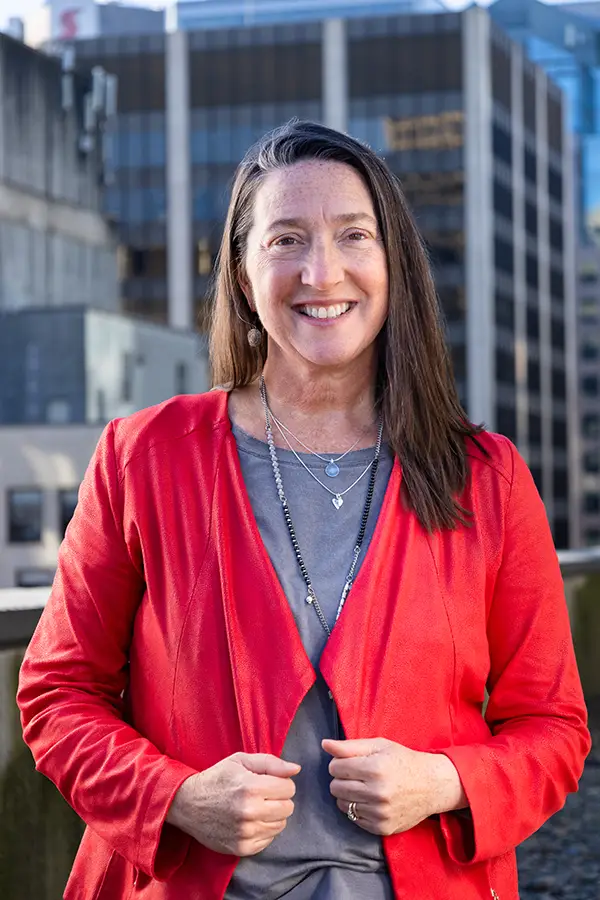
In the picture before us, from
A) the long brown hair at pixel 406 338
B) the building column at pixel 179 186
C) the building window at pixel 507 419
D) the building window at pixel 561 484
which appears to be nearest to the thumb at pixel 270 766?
the long brown hair at pixel 406 338

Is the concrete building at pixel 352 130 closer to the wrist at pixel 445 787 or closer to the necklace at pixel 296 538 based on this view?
the necklace at pixel 296 538

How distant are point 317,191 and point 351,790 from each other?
93cm

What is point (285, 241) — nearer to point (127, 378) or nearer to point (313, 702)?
point (313, 702)

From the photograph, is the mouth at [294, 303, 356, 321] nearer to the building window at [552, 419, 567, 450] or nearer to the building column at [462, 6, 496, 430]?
the building column at [462, 6, 496, 430]

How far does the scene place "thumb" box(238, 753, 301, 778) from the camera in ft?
7.06

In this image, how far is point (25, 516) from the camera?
53844 millimetres

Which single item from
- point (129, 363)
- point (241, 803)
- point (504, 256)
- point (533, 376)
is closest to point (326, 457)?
point (241, 803)

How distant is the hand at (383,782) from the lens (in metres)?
2.18

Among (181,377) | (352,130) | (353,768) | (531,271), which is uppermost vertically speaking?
(352,130)

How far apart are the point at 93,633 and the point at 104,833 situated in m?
0.30

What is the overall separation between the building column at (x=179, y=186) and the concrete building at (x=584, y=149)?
3491cm

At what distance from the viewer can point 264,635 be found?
231cm

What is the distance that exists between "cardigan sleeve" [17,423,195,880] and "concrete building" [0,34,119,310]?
173 feet

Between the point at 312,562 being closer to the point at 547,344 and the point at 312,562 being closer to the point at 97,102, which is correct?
the point at 97,102
